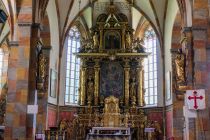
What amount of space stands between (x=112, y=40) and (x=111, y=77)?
242cm

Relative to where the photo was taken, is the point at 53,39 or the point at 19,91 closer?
the point at 19,91

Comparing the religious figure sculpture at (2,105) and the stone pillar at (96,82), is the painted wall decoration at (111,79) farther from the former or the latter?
the religious figure sculpture at (2,105)

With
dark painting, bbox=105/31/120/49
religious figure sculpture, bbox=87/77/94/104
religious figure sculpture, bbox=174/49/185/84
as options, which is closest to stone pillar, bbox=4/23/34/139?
religious figure sculpture, bbox=174/49/185/84

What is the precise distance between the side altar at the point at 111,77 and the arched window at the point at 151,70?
3.15ft

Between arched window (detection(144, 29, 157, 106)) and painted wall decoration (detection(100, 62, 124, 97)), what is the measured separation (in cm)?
193

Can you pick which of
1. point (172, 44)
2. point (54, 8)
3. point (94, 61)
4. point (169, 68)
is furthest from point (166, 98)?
point (54, 8)

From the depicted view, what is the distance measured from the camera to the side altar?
70.5 ft

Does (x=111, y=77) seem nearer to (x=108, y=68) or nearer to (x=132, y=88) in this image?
(x=108, y=68)

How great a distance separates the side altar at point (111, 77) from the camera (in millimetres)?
21484

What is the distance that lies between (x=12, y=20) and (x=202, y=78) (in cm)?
839

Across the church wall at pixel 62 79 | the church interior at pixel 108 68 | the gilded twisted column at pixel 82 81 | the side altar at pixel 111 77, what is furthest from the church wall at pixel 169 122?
the church wall at pixel 62 79

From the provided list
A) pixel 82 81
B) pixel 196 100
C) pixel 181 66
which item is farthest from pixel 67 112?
pixel 196 100

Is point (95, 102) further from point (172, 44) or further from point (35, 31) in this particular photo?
point (35, 31)

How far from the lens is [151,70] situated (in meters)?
23.9
